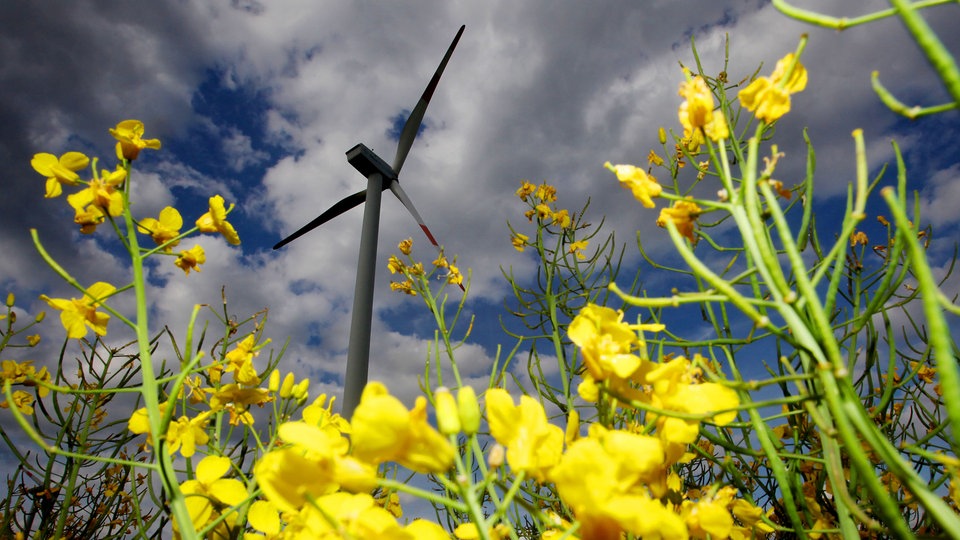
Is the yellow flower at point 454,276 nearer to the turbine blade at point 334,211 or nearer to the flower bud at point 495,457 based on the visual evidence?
the flower bud at point 495,457

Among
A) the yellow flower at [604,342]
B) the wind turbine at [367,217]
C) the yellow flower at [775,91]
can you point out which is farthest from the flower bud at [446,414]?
the wind turbine at [367,217]

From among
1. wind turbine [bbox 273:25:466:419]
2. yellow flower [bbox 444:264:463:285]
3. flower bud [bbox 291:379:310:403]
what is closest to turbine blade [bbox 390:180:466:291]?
wind turbine [bbox 273:25:466:419]

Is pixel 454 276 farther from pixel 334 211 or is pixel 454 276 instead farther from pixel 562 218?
pixel 334 211

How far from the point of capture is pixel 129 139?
1151 mm

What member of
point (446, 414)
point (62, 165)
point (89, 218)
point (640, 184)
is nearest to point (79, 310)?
point (89, 218)

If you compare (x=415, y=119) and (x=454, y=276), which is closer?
(x=454, y=276)

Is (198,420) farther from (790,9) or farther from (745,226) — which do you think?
(790,9)

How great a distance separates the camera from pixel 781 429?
1840 millimetres

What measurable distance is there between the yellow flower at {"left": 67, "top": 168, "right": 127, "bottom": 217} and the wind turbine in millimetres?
5750

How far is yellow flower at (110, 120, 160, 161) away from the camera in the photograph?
1144 millimetres

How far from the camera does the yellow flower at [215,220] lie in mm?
1327

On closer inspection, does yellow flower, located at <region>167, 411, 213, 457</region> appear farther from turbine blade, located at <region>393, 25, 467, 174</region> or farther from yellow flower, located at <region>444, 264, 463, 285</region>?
turbine blade, located at <region>393, 25, 467, 174</region>

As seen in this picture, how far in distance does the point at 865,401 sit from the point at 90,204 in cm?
236

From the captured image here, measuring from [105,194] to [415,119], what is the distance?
9.11 meters
